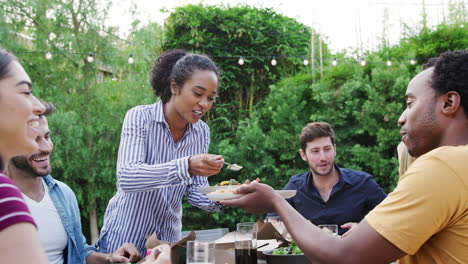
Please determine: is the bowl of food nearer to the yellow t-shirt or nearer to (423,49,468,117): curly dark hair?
the yellow t-shirt

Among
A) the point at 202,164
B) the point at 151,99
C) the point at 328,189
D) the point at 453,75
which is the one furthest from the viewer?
the point at 151,99

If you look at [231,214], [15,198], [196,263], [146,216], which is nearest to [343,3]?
[231,214]

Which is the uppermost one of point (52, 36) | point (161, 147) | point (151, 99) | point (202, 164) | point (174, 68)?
point (52, 36)

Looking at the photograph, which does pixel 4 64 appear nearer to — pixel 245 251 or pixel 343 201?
pixel 245 251

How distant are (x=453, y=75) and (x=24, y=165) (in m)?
2.30

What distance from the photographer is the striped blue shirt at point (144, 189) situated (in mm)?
2363

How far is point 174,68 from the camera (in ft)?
9.20

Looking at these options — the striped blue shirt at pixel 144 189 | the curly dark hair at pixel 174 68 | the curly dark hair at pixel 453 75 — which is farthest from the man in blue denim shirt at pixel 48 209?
the curly dark hair at pixel 453 75

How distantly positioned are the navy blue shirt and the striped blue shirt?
1312 millimetres

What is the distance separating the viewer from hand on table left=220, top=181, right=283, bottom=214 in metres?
1.91

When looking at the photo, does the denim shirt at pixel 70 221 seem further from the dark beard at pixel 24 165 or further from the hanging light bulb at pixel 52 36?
the hanging light bulb at pixel 52 36

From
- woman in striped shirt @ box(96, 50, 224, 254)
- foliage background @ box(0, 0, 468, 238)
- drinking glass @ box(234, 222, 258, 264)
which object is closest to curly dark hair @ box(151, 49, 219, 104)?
woman in striped shirt @ box(96, 50, 224, 254)

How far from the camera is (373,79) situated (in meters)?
5.88

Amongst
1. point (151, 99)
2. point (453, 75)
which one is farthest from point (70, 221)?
point (151, 99)
